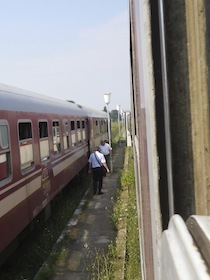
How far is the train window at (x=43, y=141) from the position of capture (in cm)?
777

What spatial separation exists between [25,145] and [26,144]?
0.06 meters

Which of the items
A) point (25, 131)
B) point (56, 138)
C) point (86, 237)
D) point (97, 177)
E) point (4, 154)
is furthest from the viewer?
point (97, 177)

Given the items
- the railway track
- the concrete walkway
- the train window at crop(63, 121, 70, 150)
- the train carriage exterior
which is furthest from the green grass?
the train carriage exterior

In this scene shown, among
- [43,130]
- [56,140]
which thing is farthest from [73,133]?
[43,130]

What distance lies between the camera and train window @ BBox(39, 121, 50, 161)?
25.5ft

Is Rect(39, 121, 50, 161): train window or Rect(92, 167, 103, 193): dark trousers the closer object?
Rect(39, 121, 50, 161): train window

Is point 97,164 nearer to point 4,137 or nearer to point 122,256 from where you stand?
point 122,256

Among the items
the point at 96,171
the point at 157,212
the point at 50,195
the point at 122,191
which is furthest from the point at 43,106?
the point at 157,212

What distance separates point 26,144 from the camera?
22.0 feet

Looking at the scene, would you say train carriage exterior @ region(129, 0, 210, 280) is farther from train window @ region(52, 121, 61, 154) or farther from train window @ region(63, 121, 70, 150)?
train window @ region(63, 121, 70, 150)

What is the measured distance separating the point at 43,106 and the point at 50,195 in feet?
5.95

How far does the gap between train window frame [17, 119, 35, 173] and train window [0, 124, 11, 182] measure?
54 cm

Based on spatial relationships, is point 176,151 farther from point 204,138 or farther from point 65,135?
point 65,135

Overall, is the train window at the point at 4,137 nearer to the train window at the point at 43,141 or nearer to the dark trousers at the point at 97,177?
the train window at the point at 43,141
